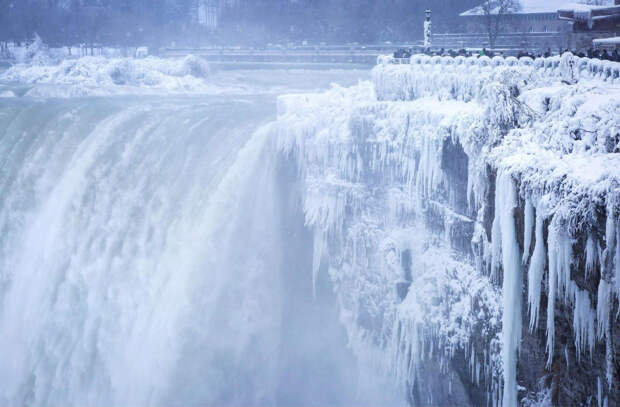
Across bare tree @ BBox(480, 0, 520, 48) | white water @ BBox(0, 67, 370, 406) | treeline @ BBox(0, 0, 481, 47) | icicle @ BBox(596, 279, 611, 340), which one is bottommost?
white water @ BBox(0, 67, 370, 406)

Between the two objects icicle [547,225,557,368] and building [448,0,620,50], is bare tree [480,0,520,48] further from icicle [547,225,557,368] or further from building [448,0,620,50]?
icicle [547,225,557,368]

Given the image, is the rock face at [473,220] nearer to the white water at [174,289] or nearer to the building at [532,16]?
the white water at [174,289]

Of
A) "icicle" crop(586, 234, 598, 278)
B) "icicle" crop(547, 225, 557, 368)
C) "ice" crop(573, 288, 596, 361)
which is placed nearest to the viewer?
"icicle" crop(586, 234, 598, 278)

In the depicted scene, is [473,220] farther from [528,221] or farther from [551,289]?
[551,289]

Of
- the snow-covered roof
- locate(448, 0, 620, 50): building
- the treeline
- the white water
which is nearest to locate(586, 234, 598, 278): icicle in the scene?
the white water

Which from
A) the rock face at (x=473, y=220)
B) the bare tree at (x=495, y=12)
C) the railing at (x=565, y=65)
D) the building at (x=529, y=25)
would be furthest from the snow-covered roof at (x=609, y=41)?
the bare tree at (x=495, y=12)

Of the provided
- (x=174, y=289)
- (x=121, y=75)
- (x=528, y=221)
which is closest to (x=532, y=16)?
(x=174, y=289)
